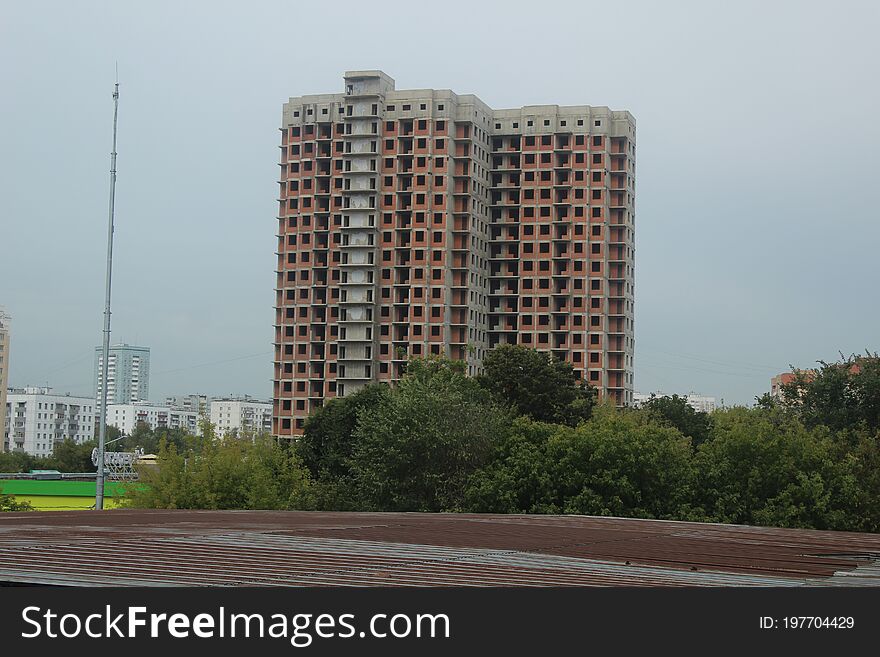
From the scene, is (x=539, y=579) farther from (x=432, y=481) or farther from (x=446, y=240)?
(x=446, y=240)

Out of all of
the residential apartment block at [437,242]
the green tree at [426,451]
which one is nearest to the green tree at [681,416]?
the residential apartment block at [437,242]

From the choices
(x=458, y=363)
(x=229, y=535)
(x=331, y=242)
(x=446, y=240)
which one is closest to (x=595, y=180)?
(x=446, y=240)

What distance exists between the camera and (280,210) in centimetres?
11512

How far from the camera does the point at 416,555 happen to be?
1273 cm

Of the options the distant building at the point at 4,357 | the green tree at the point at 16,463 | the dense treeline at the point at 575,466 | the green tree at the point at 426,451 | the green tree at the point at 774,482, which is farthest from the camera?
the distant building at the point at 4,357

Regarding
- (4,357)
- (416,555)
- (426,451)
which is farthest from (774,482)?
(4,357)

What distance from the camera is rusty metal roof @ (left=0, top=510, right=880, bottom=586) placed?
32.4ft

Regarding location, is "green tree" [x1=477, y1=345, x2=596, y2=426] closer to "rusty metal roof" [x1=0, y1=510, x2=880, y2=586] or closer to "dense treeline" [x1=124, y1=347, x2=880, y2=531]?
"dense treeline" [x1=124, y1=347, x2=880, y2=531]

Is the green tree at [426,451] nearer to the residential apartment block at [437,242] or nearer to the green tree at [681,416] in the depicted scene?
the green tree at [681,416]

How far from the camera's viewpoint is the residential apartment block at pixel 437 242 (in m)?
109

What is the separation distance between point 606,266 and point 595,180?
882 cm

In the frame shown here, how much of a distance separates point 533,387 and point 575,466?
32.0 m

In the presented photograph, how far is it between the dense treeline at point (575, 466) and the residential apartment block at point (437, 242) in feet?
185

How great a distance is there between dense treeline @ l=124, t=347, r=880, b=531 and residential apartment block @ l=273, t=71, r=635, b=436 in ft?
185
